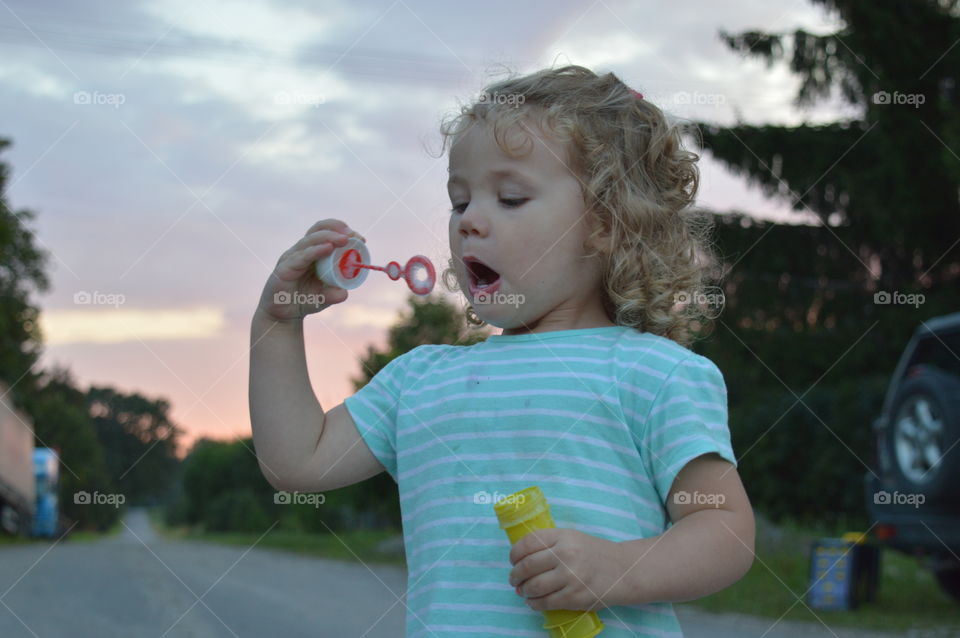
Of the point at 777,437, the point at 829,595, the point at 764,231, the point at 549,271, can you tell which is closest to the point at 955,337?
the point at 829,595

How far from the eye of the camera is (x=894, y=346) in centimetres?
1502

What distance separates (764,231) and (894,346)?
2.50 m

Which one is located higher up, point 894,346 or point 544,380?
point 544,380

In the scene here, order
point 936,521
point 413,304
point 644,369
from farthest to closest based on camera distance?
point 413,304, point 936,521, point 644,369

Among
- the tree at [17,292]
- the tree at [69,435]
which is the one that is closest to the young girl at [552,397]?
the tree at [17,292]

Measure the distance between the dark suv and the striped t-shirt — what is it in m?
4.60

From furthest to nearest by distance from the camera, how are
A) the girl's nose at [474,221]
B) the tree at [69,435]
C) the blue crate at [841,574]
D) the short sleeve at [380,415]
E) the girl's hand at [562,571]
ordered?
the tree at [69,435]
the blue crate at [841,574]
the short sleeve at [380,415]
the girl's nose at [474,221]
the girl's hand at [562,571]

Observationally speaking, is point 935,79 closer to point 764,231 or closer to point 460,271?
point 764,231

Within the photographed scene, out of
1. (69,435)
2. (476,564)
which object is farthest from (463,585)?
(69,435)

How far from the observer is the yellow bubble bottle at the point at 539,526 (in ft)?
4.50

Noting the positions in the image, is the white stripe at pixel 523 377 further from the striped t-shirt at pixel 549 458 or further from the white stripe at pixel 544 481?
the white stripe at pixel 544 481
